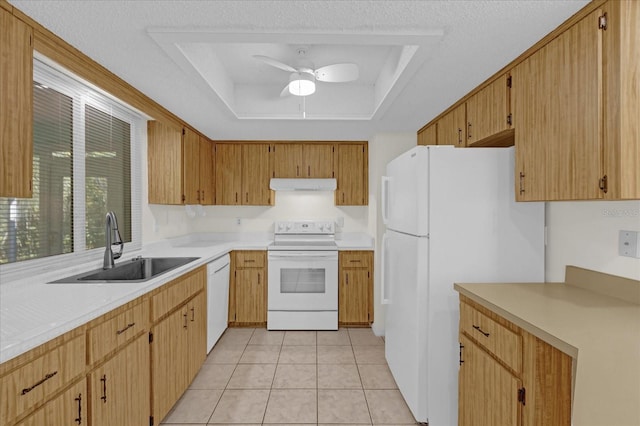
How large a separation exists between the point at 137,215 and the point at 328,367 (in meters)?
2.19

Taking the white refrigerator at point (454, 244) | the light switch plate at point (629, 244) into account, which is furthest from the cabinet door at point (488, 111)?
the light switch plate at point (629, 244)

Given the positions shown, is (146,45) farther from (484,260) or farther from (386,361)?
(386,361)

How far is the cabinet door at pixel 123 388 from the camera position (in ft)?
4.60

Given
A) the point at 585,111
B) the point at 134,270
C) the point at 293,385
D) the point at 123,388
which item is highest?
the point at 585,111

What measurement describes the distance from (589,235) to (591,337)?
830 mm

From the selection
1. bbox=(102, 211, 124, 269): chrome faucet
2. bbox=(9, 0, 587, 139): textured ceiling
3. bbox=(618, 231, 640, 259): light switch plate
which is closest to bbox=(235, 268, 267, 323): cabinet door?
bbox=(102, 211, 124, 269): chrome faucet

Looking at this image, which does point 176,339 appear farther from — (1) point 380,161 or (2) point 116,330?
(1) point 380,161

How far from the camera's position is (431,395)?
198 cm

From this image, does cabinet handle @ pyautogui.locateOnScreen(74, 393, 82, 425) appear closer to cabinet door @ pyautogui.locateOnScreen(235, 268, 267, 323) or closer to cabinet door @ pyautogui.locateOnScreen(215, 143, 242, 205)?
cabinet door @ pyautogui.locateOnScreen(235, 268, 267, 323)

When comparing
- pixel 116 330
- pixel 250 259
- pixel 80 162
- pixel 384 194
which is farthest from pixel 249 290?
pixel 116 330

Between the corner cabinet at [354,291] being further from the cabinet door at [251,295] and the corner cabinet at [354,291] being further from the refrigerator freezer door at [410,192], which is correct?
the refrigerator freezer door at [410,192]

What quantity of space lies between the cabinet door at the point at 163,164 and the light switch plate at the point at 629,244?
10.5ft

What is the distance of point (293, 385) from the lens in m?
2.52

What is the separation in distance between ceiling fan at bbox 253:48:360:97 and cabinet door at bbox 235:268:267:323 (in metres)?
2.06
